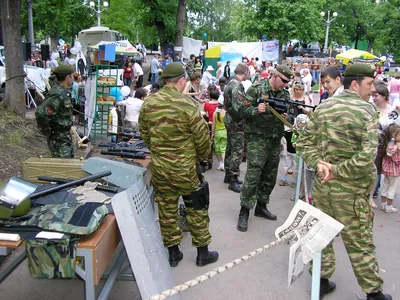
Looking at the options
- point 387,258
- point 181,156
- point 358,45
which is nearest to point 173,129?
point 181,156

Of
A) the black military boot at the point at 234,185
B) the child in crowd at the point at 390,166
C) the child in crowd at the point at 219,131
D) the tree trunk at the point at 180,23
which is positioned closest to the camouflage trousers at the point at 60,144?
the black military boot at the point at 234,185

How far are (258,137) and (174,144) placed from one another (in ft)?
5.09

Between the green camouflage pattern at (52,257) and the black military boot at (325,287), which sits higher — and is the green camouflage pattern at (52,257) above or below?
above

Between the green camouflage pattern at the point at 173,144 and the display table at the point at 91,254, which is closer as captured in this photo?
the display table at the point at 91,254

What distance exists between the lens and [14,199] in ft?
8.43

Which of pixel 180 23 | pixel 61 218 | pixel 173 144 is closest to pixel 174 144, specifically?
pixel 173 144

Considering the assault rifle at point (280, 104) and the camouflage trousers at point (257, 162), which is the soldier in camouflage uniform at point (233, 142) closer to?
the camouflage trousers at point (257, 162)

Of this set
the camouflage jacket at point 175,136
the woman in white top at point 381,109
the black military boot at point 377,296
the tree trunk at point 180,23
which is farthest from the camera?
the tree trunk at point 180,23

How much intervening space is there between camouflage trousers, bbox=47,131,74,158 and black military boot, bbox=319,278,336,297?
340 centimetres

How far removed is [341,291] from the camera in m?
3.71

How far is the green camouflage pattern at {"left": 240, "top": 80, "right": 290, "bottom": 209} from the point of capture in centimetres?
477

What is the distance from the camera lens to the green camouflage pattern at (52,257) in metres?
2.37

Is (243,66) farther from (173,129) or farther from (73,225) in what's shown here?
(73,225)

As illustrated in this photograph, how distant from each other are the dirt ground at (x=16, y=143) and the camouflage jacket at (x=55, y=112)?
1.51 m
